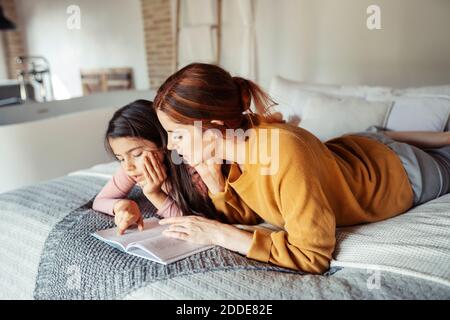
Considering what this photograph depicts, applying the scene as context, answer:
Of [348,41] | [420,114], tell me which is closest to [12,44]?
[348,41]

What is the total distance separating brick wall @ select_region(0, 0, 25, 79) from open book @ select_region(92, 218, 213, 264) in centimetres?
658

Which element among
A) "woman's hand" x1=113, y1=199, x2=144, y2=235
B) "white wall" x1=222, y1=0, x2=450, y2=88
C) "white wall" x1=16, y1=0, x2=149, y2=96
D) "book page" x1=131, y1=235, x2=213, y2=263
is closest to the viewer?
"book page" x1=131, y1=235, x2=213, y2=263

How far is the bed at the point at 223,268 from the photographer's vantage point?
80 centimetres

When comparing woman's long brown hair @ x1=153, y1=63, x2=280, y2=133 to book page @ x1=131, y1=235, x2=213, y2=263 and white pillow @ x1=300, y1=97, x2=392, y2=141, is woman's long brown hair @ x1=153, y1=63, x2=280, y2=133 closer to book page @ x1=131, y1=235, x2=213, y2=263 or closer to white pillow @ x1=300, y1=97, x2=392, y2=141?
book page @ x1=131, y1=235, x2=213, y2=263

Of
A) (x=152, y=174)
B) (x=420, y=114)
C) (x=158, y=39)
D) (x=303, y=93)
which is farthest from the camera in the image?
(x=158, y=39)

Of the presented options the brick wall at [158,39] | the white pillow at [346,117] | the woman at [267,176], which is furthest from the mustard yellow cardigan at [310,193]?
the brick wall at [158,39]

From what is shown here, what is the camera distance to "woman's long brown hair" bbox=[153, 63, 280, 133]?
3.08 feet

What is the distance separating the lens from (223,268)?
0.89 meters

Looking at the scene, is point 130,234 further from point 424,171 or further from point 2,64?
point 2,64

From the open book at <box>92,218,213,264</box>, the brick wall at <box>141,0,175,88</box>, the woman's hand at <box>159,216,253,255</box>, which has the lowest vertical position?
the open book at <box>92,218,213,264</box>

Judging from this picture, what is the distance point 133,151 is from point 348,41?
7.59 ft

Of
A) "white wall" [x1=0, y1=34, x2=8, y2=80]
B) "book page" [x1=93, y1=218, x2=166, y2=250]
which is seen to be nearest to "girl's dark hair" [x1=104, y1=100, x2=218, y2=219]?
"book page" [x1=93, y1=218, x2=166, y2=250]

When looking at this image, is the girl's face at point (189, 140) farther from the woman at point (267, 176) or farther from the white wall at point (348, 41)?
the white wall at point (348, 41)

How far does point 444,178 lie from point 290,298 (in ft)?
2.51
